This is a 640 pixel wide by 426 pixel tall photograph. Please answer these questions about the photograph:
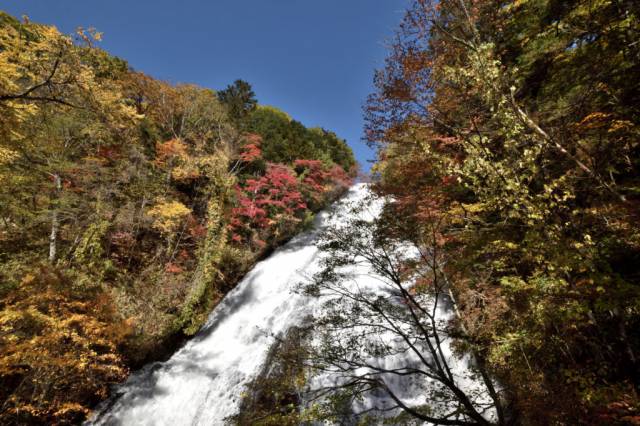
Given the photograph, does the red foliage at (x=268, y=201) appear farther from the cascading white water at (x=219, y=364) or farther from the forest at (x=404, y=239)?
the cascading white water at (x=219, y=364)

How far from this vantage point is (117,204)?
13055mm

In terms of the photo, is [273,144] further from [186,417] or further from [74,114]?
[186,417]

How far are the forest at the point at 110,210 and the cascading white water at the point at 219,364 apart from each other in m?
0.70

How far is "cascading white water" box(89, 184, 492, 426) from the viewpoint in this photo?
8.50 meters

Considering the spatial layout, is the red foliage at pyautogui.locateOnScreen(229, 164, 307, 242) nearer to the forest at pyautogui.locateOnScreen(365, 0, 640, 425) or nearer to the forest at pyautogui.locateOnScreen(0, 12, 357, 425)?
the forest at pyautogui.locateOnScreen(0, 12, 357, 425)

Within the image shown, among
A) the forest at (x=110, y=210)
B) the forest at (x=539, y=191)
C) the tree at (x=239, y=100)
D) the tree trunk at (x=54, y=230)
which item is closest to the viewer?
the forest at (x=539, y=191)

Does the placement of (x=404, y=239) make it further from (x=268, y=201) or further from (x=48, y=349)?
(x=268, y=201)

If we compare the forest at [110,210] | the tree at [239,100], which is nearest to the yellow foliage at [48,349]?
the forest at [110,210]

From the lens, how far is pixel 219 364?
10211 mm

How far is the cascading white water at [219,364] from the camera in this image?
8500 mm

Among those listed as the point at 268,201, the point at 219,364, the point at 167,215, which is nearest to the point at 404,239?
the point at 219,364

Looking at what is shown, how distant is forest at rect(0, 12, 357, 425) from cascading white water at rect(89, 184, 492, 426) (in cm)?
70

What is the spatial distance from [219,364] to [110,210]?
27.7 feet

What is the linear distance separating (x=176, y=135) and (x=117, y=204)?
6.12 meters
